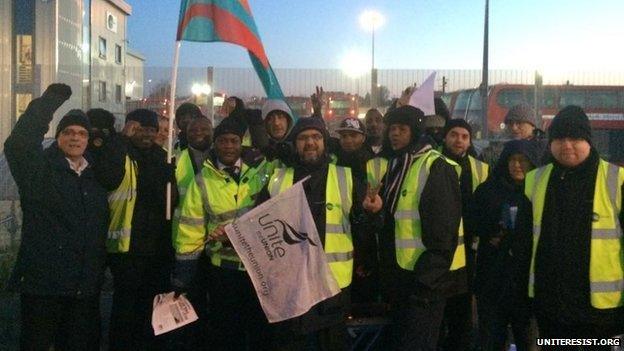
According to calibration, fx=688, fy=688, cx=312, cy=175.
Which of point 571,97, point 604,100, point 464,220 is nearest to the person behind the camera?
point 464,220

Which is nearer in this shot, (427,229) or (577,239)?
(577,239)

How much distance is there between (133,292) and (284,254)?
1.70 m

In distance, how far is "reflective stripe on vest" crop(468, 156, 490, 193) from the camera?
5.93 meters

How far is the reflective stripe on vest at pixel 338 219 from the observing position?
4.55m

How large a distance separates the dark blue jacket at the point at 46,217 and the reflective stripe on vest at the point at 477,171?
318cm

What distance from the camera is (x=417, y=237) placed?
4.64 m

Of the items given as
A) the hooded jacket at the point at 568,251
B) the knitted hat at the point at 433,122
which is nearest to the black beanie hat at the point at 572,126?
the hooded jacket at the point at 568,251

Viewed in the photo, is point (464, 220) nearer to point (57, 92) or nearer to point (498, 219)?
point (498, 219)

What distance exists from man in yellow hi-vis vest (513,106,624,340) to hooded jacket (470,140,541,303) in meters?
1.06

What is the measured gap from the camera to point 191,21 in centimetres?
548

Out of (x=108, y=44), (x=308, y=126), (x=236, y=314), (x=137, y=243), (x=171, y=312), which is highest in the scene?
(x=108, y=44)

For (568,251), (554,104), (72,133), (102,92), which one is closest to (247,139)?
(72,133)

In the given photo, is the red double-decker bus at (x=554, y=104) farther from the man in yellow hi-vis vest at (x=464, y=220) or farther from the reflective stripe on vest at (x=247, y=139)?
the reflective stripe on vest at (x=247, y=139)

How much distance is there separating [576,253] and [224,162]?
2592 mm
